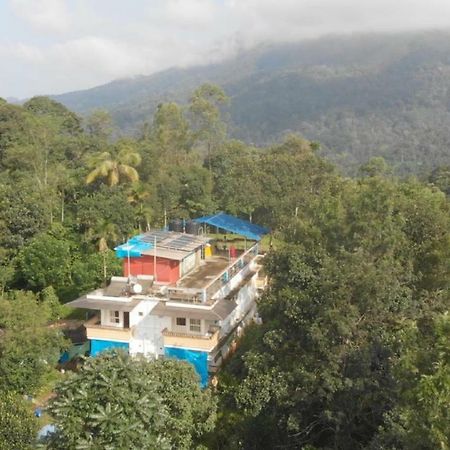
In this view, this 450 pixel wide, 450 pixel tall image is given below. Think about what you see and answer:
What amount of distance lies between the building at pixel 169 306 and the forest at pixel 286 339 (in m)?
1.25

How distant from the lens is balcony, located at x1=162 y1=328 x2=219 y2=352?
18016 millimetres

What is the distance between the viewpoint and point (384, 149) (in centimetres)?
13962

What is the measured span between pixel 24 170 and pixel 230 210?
14159mm

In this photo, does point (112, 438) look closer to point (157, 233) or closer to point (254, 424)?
point (254, 424)

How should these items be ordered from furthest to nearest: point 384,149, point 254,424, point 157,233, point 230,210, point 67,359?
point 384,149
point 230,210
point 157,233
point 67,359
point 254,424

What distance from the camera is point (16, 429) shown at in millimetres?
13125

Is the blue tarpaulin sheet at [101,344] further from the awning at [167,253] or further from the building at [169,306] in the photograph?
the awning at [167,253]

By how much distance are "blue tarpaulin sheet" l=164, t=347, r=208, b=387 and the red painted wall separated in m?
3.54

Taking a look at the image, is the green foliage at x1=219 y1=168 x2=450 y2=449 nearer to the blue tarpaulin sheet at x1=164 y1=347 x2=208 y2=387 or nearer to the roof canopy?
the blue tarpaulin sheet at x1=164 y1=347 x2=208 y2=387

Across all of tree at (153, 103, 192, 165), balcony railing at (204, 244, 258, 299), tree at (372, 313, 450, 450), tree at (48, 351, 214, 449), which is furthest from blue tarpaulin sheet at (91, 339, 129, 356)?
tree at (153, 103, 192, 165)

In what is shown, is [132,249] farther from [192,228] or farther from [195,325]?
[192,228]

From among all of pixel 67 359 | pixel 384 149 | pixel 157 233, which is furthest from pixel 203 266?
pixel 384 149

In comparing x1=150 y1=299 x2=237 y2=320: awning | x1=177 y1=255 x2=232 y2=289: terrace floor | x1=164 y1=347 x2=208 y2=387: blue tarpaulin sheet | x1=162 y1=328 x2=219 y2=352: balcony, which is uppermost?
x1=150 y1=299 x2=237 y2=320: awning

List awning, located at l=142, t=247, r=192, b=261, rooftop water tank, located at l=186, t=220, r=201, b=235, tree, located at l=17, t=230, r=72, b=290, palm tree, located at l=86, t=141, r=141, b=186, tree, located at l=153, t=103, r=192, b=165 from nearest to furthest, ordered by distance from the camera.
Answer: awning, located at l=142, t=247, r=192, b=261, tree, located at l=17, t=230, r=72, b=290, rooftop water tank, located at l=186, t=220, r=201, b=235, palm tree, located at l=86, t=141, r=141, b=186, tree, located at l=153, t=103, r=192, b=165
